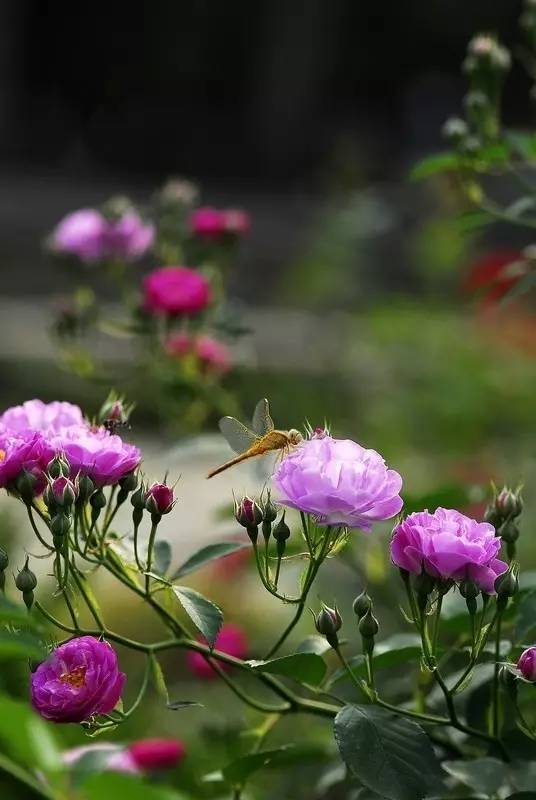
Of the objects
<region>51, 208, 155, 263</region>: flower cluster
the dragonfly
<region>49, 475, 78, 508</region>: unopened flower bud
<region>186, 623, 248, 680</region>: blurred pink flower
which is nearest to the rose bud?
<region>49, 475, 78, 508</region>: unopened flower bud

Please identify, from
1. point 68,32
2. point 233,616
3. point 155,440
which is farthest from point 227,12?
point 233,616

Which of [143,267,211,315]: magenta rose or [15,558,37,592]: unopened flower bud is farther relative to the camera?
[143,267,211,315]: magenta rose

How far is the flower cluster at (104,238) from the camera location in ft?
5.47

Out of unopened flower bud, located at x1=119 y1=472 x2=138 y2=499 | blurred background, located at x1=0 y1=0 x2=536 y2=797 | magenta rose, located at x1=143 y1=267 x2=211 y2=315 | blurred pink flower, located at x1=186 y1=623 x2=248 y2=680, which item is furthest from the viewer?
blurred background, located at x1=0 y1=0 x2=536 y2=797

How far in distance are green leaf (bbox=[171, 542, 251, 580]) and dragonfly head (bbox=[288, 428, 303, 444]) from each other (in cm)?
10

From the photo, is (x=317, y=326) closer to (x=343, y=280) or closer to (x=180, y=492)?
(x=343, y=280)

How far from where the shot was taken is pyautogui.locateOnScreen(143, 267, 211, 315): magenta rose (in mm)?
1572

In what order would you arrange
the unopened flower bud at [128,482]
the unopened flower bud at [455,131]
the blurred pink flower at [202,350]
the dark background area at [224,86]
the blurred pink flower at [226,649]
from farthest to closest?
the dark background area at [224,86]
the blurred pink flower at [202,350]
the blurred pink flower at [226,649]
the unopened flower bud at [455,131]
the unopened flower bud at [128,482]

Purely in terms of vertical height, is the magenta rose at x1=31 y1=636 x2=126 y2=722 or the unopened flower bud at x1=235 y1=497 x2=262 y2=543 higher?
the unopened flower bud at x1=235 y1=497 x2=262 y2=543

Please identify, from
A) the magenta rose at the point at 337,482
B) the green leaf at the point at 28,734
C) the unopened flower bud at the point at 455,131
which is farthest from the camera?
the unopened flower bud at the point at 455,131

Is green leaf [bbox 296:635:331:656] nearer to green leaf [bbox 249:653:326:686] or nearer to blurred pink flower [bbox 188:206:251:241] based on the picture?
green leaf [bbox 249:653:326:686]

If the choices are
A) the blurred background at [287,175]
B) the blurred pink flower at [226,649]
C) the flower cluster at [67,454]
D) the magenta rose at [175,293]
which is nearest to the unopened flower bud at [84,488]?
the flower cluster at [67,454]

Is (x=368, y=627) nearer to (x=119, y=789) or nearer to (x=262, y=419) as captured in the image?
(x=262, y=419)

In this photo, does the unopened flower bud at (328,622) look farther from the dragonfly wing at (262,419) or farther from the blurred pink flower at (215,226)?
the blurred pink flower at (215,226)
